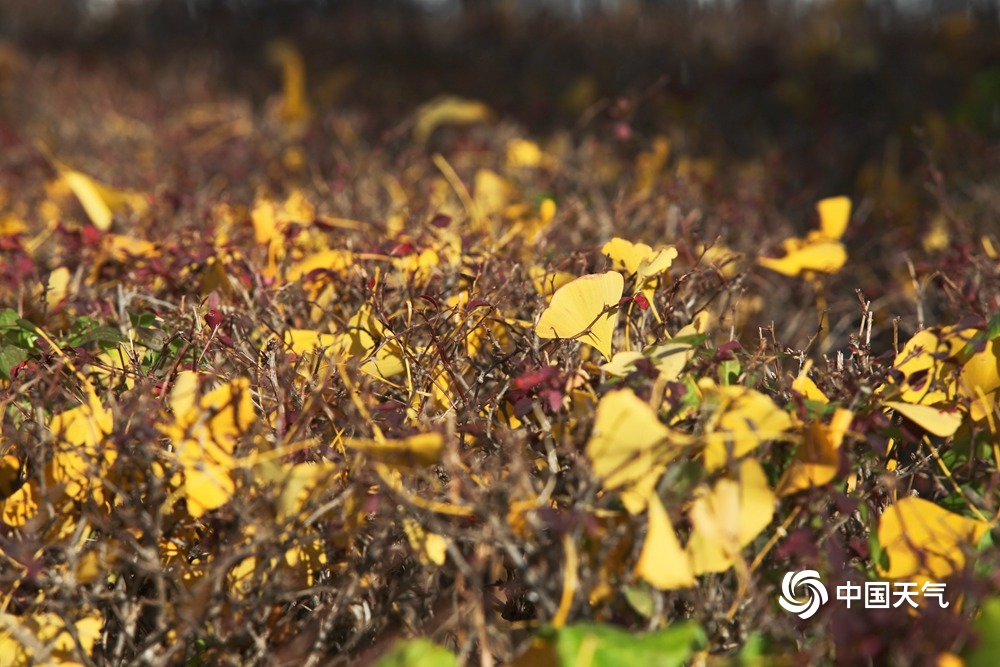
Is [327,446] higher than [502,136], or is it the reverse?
[327,446]

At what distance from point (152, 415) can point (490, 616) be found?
16.7 inches

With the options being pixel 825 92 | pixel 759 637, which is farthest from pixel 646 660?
pixel 825 92

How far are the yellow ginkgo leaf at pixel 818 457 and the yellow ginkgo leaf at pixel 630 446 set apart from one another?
15 cm

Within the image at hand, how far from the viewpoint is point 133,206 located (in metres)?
2.11

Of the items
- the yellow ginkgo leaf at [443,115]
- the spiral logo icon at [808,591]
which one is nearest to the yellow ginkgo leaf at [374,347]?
the spiral logo icon at [808,591]

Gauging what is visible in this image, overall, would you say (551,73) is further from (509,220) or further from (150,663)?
(150,663)

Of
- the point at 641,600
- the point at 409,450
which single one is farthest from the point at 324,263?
the point at 641,600

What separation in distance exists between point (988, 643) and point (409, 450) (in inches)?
20.6

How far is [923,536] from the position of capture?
978 millimetres

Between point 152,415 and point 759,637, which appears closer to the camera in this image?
point 759,637

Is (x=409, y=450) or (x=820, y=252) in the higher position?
(x=409, y=450)

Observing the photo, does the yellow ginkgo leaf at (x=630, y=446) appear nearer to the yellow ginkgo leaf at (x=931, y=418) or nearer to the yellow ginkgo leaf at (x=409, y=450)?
the yellow ginkgo leaf at (x=409, y=450)

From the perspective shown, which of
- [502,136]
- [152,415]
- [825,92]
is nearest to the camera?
[152,415]

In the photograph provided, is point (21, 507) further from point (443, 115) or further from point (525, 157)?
point (443, 115)
